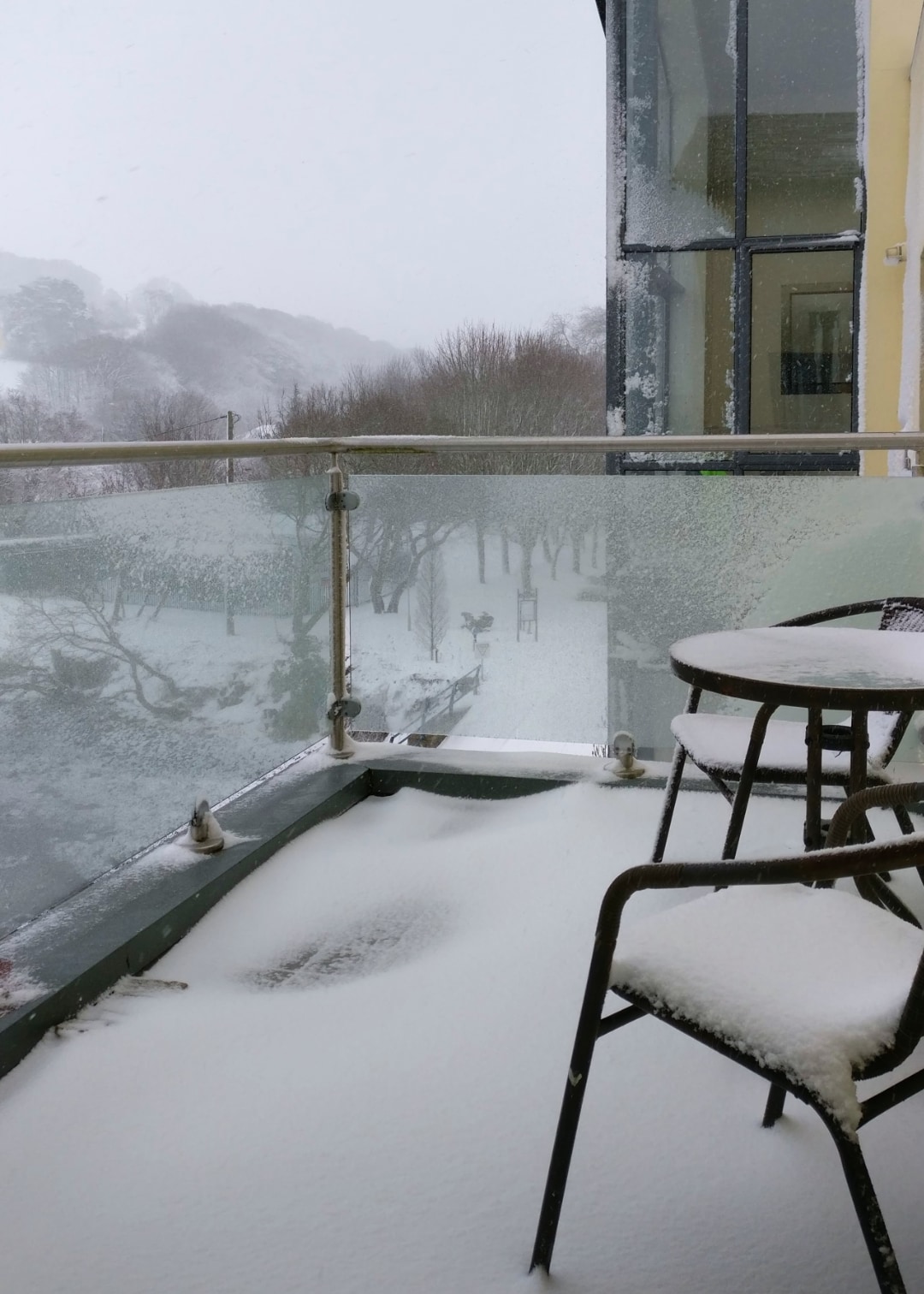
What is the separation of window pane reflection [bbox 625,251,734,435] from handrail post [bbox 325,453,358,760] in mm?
6752

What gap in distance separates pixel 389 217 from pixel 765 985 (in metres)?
41.5

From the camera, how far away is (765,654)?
2.12 metres

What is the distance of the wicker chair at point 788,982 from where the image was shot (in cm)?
104

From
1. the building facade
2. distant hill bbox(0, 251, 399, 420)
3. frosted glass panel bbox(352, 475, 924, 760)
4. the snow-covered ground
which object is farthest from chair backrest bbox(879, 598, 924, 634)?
distant hill bbox(0, 251, 399, 420)

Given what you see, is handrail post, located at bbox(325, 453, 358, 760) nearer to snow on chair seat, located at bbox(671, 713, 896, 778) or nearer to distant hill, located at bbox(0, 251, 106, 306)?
snow on chair seat, located at bbox(671, 713, 896, 778)

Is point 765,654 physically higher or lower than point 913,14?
lower

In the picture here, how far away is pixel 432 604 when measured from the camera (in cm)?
346

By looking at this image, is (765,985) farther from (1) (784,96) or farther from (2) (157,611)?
(1) (784,96)

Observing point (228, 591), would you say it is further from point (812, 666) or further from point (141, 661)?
point (812, 666)

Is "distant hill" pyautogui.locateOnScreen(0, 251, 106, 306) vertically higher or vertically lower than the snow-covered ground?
higher

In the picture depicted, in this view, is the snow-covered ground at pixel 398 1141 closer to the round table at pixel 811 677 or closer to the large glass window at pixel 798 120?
the round table at pixel 811 677

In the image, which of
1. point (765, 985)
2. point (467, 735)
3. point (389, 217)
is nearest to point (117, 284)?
point (389, 217)

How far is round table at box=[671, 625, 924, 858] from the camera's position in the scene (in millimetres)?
1802

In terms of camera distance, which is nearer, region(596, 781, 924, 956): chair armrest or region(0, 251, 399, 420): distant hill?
region(596, 781, 924, 956): chair armrest
